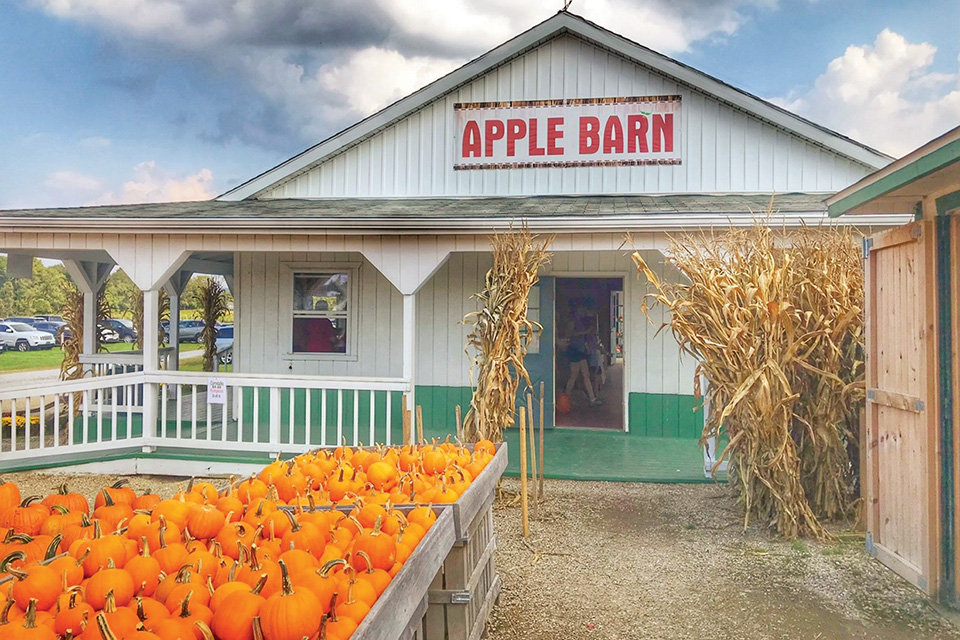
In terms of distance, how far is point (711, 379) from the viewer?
222 inches

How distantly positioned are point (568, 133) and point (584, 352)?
379 centimetres

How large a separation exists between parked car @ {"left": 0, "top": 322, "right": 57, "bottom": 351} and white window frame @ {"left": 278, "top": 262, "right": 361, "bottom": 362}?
2642cm

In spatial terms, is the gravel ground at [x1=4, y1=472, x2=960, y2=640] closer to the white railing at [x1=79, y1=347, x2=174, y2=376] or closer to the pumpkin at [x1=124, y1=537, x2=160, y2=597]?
the pumpkin at [x1=124, y1=537, x2=160, y2=597]

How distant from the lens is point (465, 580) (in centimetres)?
340

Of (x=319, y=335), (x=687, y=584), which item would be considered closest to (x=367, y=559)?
(x=687, y=584)

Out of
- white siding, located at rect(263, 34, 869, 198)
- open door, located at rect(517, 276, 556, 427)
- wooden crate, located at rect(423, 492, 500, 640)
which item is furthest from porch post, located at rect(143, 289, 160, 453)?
wooden crate, located at rect(423, 492, 500, 640)

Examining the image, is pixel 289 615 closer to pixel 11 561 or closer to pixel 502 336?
pixel 11 561

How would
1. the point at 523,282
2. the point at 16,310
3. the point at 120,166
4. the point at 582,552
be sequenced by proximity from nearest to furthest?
the point at 120,166 < the point at 582,552 < the point at 523,282 < the point at 16,310

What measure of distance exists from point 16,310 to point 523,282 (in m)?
35.4

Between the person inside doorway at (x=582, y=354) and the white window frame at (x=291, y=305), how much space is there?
3721mm

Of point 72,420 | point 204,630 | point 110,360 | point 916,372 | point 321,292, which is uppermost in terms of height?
point 321,292

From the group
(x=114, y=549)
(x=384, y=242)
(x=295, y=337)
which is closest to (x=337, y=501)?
(x=114, y=549)

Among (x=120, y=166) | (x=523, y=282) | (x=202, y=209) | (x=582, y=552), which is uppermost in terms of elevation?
(x=202, y=209)

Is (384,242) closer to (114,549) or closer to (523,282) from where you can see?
(523,282)
